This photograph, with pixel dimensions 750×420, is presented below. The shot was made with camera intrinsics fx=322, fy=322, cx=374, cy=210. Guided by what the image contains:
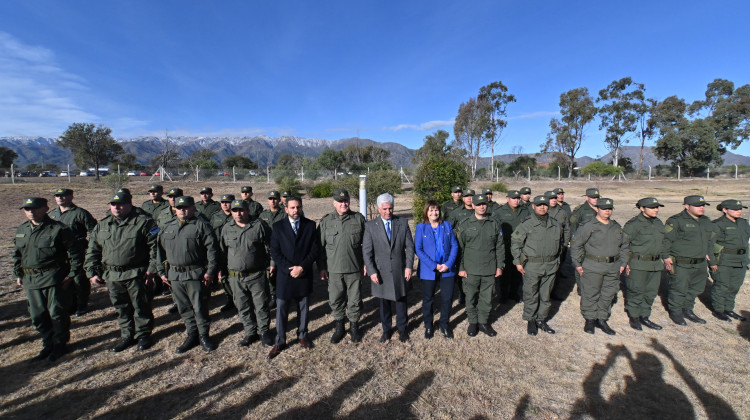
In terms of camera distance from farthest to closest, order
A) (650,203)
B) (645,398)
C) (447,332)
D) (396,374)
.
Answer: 1. (650,203)
2. (447,332)
3. (396,374)
4. (645,398)

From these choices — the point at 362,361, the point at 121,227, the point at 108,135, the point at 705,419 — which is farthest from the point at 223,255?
the point at 108,135

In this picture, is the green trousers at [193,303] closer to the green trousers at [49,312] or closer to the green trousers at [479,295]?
the green trousers at [49,312]

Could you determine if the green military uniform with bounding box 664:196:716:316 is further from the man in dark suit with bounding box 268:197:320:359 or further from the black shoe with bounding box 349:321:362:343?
the man in dark suit with bounding box 268:197:320:359

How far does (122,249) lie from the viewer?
11.6 ft

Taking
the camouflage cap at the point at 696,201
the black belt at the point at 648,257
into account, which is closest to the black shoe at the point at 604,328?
the black belt at the point at 648,257

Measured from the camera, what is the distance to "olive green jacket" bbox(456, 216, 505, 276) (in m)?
3.96

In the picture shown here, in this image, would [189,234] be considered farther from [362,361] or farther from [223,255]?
[362,361]

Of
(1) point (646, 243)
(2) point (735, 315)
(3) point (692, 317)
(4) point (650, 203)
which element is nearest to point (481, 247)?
(1) point (646, 243)

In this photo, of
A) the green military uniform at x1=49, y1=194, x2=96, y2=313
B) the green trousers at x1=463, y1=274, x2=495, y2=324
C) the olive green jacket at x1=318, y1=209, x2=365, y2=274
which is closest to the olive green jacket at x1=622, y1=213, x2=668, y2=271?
the green trousers at x1=463, y1=274, x2=495, y2=324

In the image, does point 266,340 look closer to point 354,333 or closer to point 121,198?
point 354,333

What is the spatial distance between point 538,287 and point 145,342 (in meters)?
4.83

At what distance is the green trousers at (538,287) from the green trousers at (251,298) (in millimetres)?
3257

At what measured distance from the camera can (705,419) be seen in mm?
2639

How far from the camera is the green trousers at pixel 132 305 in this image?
3631mm
